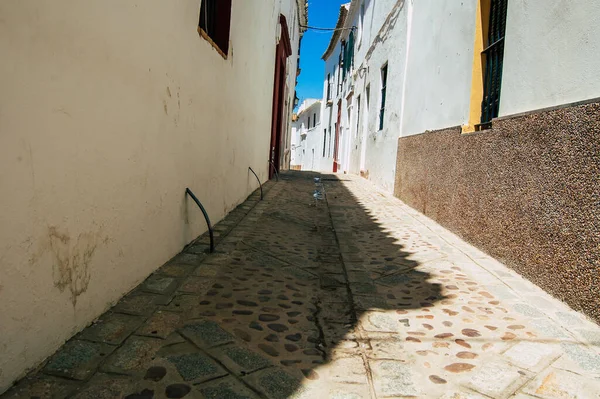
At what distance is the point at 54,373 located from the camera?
178cm

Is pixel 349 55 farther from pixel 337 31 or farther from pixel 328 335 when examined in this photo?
pixel 328 335

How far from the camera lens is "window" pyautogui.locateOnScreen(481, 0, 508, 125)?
4.24 m

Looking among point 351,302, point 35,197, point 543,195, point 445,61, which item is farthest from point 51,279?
point 445,61

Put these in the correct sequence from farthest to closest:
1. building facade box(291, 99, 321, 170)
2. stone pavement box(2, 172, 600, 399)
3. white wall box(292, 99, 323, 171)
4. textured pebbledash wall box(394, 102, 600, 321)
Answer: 1. building facade box(291, 99, 321, 170)
2. white wall box(292, 99, 323, 171)
3. textured pebbledash wall box(394, 102, 600, 321)
4. stone pavement box(2, 172, 600, 399)

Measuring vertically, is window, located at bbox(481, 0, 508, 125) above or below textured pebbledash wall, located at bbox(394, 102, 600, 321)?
above

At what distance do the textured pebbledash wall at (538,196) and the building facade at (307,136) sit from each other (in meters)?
21.4

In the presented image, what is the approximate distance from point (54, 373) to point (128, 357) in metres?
0.29

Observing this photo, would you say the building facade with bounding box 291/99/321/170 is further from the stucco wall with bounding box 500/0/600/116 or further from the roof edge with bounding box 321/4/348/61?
the stucco wall with bounding box 500/0/600/116

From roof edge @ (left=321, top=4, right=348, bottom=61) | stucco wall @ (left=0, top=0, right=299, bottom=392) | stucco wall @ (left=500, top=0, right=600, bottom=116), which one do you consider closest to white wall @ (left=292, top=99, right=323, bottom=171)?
roof edge @ (left=321, top=4, right=348, bottom=61)

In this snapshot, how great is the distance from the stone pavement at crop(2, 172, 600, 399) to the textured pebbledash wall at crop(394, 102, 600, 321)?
17 cm

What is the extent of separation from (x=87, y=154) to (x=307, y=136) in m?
31.0

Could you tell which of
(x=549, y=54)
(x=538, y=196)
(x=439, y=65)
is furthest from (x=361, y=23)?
(x=538, y=196)

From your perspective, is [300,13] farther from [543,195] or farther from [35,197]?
[35,197]

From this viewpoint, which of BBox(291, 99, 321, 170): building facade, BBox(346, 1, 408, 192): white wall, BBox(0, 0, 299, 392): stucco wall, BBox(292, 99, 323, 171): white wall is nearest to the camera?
BBox(0, 0, 299, 392): stucco wall
